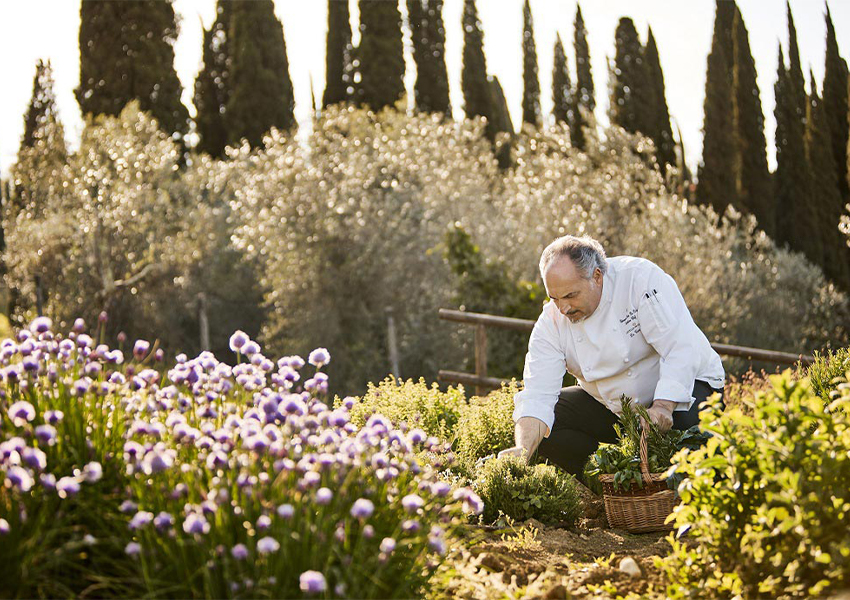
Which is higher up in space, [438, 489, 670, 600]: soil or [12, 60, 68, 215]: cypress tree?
[12, 60, 68, 215]: cypress tree

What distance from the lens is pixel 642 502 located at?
3711 mm

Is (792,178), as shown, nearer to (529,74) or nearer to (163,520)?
(529,74)

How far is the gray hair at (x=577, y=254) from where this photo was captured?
165 inches

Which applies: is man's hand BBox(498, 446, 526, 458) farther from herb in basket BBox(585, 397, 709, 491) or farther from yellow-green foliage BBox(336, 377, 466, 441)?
yellow-green foliage BBox(336, 377, 466, 441)

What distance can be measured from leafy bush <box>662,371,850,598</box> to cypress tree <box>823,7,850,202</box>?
62.4ft

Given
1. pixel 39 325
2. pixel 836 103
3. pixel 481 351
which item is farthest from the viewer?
pixel 836 103

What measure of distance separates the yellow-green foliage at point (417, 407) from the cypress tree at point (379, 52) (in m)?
19.7

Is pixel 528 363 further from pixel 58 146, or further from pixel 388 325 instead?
pixel 58 146

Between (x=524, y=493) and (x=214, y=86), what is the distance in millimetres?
25856

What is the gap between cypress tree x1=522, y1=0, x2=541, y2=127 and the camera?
1318 inches

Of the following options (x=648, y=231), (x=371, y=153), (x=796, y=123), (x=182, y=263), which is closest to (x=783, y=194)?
(x=796, y=123)

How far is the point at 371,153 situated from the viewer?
16219mm

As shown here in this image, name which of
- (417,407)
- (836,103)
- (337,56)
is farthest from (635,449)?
(337,56)

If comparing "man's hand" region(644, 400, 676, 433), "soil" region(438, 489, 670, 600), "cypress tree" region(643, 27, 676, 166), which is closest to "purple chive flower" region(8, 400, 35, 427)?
"soil" region(438, 489, 670, 600)
